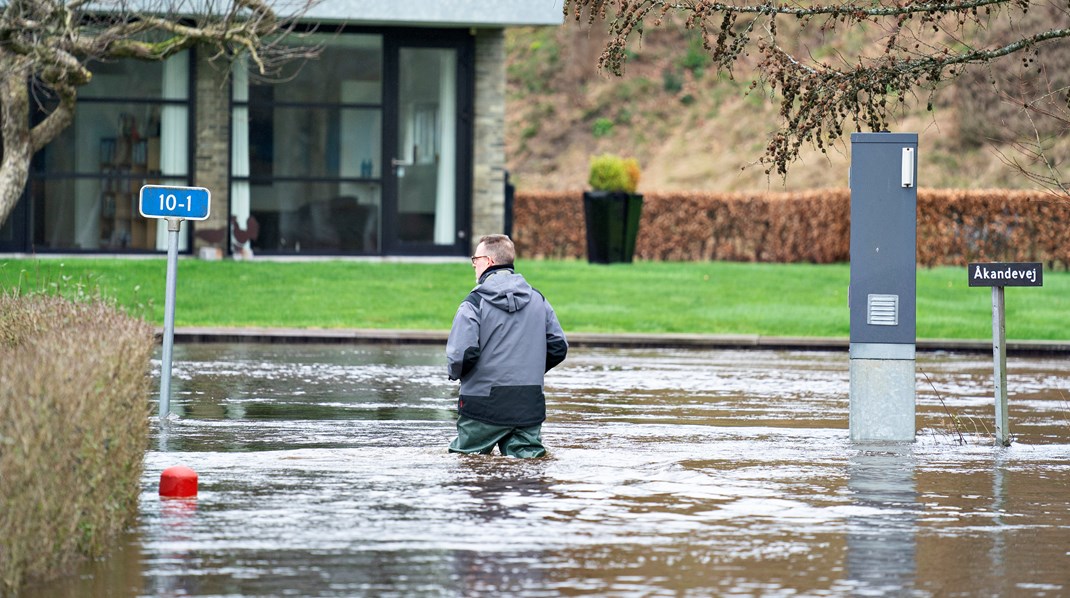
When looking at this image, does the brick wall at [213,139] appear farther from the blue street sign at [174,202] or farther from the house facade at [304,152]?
the blue street sign at [174,202]

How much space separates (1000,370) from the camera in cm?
1241

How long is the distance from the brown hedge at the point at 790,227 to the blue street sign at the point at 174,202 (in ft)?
74.9

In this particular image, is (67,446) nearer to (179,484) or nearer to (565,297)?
(179,484)

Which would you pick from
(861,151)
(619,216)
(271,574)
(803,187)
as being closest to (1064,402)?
(861,151)

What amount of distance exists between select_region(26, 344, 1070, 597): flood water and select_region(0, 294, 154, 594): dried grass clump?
18cm

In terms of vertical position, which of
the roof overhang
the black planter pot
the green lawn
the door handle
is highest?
the roof overhang

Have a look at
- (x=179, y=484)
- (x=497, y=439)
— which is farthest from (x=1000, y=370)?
(x=179, y=484)

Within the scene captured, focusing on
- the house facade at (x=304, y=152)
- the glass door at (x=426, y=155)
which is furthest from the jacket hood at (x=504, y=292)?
the glass door at (x=426, y=155)

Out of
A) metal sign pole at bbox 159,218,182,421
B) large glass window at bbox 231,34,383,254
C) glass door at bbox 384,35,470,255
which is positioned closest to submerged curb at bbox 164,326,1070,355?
metal sign pole at bbox 159,218,182,421

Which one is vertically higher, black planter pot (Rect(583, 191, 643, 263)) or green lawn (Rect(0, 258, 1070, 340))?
black planter pot (Rect(583, 191, 643, 263))

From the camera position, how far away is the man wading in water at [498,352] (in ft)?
34.5

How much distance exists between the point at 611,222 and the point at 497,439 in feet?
72.7

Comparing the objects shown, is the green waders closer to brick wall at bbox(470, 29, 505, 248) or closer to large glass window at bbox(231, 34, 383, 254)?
brick wall at bbox(470, 29, 505, 248)

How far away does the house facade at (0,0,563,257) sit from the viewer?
99.1 feet
